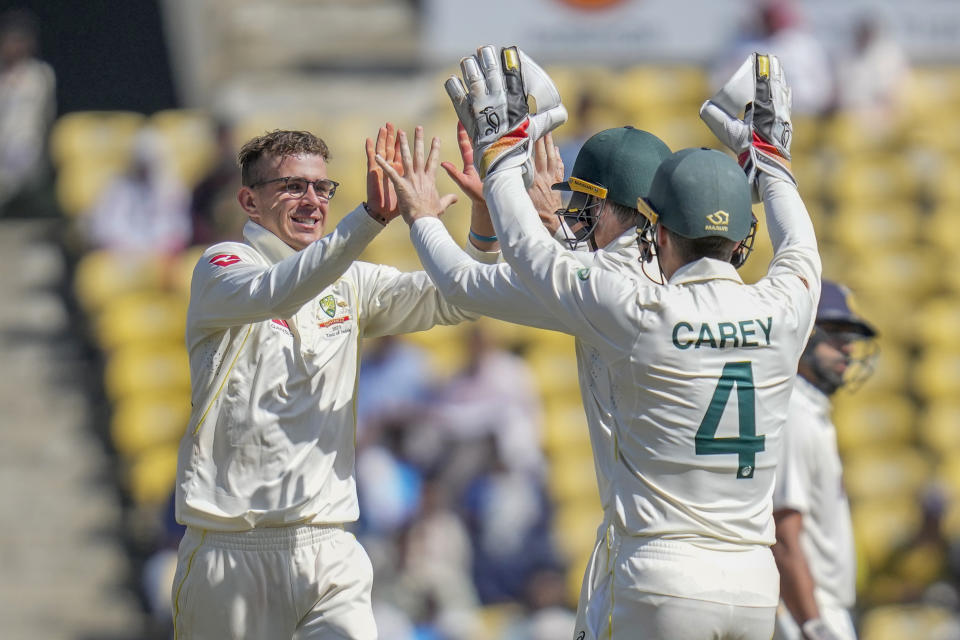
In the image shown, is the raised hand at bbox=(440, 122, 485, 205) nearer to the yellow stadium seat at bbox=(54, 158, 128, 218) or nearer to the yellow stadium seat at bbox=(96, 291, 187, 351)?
the yellow stadium seat at bbox=(96, 291, 187, 351)

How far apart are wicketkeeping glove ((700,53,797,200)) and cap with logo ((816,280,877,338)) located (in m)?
1.01

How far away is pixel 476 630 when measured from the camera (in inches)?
311

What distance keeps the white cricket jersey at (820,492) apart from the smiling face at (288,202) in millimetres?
1796

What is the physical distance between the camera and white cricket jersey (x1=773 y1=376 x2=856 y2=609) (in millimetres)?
4855

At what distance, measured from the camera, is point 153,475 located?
352 inches

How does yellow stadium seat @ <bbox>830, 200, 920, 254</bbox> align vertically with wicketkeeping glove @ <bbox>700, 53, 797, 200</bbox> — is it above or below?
below

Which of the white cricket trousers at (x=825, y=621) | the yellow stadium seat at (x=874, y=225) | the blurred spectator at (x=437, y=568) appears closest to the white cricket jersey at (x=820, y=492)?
the white cricket trousers at (x=825, y=621)

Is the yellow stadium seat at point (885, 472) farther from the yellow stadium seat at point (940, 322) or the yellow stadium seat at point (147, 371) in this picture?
the yellow stadium seat at point (147, 371)

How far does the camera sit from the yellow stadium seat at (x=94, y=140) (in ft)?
34.0

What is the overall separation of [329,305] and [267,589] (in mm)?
851

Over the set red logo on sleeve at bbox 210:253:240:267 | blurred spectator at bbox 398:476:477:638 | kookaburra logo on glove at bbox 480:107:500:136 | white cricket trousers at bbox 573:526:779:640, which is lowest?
blurred spectator at bbox 398:476:477:638

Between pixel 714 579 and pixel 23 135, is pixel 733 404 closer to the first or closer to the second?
pixel 714 579

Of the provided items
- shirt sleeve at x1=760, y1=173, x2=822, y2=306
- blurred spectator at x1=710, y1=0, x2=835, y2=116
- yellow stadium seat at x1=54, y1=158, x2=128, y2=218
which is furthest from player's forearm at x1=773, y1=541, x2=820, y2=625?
yellow stadium seat at x1=54, y1=158, x2=128, y2=218

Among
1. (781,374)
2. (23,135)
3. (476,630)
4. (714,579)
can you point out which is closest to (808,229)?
(781,374)
